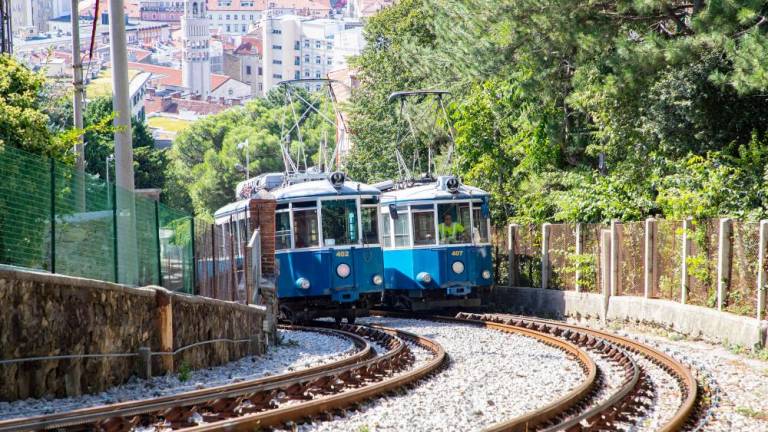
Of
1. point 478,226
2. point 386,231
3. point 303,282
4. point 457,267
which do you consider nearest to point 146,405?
point 303,282

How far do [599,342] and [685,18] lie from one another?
10770 millimetres

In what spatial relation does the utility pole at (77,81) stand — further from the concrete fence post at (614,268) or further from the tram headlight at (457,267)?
the concrete fence post at (614,268)

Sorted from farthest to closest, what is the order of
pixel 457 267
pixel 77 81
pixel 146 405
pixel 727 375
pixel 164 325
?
pixel 457 267 < pixel 77 81 < pixel 727 375 < pixel 164 325 < pixel 146 405

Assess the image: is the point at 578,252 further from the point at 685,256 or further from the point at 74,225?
the point at 74,225

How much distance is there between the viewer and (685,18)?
87.1ft

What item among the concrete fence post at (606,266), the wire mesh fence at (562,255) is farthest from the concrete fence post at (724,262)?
the wire mesh fence at (562,255)

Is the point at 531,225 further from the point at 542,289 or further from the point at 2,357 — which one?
the point at 2,357

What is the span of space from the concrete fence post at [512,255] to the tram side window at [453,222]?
3.93 metres

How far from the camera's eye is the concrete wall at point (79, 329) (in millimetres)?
10820

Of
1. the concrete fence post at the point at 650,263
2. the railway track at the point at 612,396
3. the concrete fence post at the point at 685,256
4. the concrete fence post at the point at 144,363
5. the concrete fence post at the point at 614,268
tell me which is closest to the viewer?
the railway track at the point at 612,396

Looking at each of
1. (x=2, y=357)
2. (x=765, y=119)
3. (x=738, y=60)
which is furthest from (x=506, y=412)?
(x=765, y=119)

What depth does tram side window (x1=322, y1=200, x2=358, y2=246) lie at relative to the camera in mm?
25172

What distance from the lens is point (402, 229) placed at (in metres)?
28.0

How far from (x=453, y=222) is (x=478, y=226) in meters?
0.71
